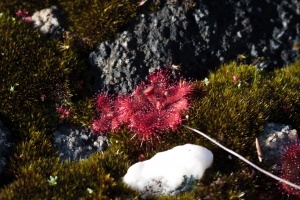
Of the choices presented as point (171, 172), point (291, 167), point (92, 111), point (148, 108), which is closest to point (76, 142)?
point (92, 111)

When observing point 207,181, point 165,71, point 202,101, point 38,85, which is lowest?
point 207,181

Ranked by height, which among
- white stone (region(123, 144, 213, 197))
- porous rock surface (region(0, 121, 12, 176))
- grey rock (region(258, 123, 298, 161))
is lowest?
grey rock (region(258, 123, 298, 161))

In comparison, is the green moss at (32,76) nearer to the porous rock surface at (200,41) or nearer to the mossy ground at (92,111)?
the mossy ground at (92,111)

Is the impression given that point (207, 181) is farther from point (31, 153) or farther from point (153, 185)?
point (31, 153)

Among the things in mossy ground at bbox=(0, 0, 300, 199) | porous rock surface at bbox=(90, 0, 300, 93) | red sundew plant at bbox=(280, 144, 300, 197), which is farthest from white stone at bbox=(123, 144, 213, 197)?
porous rock surface at bbox=(90, 0, 300, 93)

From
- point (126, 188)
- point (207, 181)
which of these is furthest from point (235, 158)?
point (126, 188)

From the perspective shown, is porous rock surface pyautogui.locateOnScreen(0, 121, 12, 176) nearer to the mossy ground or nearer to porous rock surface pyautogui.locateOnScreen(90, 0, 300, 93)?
the mossy ground
